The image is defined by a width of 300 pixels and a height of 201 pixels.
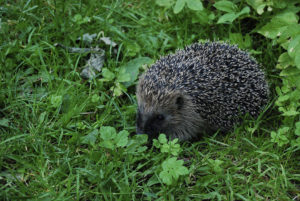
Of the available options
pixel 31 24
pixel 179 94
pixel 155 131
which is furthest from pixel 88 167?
pixel 31 24

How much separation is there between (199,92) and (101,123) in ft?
4.13

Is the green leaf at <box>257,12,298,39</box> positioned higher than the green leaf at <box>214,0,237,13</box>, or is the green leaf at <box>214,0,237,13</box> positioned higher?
the green leaf at <box>214,0,237,13</box>

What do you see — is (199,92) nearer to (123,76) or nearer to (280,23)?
(123,76)

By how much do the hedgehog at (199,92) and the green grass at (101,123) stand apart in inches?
8.7

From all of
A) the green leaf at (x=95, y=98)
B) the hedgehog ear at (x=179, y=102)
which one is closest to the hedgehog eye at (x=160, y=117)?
the hedgehog ear at (x=179, y=102)

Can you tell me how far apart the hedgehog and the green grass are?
220 mm

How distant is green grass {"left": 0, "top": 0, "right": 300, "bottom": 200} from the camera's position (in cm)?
360

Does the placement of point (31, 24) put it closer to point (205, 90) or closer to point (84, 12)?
point (84, 12)

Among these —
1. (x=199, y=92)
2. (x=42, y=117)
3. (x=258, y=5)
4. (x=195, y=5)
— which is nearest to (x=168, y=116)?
(x=199, y=92)

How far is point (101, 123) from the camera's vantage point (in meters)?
4.30

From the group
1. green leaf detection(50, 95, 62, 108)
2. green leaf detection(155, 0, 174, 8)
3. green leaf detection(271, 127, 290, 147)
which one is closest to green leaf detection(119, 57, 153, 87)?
→ green leaf detection(155, 0, 174, 8)

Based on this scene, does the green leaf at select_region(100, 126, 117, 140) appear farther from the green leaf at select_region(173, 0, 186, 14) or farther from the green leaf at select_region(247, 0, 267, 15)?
the green leaf at select_region(247, 0, 267, 15)

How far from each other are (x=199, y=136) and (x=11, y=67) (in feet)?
8.76

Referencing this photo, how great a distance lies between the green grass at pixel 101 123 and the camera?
360 cm
